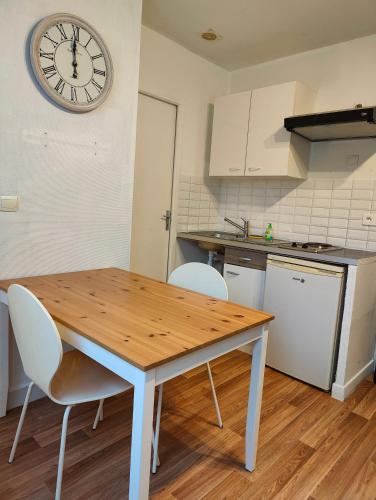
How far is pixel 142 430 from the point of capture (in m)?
1.01

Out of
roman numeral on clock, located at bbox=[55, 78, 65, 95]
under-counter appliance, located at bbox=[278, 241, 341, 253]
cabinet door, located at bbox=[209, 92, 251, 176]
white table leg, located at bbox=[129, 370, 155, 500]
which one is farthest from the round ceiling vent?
white table leg, located at bbox=[129, 370, 155, 500]

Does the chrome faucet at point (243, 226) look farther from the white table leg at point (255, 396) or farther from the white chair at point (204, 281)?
the white table leg at point (255, 396)

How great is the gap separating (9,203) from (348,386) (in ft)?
7.51

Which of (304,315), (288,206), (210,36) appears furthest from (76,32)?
(304,315)

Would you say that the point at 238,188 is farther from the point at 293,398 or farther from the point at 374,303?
the point at 293,398

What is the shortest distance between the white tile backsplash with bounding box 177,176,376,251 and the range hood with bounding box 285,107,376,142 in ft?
1.11

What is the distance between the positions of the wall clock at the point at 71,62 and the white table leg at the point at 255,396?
1548mm

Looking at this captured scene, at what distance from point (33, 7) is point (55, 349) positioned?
164 centimetres

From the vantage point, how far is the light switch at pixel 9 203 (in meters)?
1.74

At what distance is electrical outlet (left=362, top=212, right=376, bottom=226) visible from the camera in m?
2.58

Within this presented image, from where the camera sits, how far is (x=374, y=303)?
8.21 ft

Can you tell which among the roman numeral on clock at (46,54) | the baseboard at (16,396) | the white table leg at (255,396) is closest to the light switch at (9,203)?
the roman numeral on clock at (46,54)

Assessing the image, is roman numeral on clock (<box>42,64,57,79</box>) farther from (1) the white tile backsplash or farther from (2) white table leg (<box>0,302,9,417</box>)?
(1) the white tile backsplash

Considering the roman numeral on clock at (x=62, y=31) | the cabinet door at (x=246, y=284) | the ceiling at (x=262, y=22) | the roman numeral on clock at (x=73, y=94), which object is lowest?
the cabinet door at (x=246, y=284)
